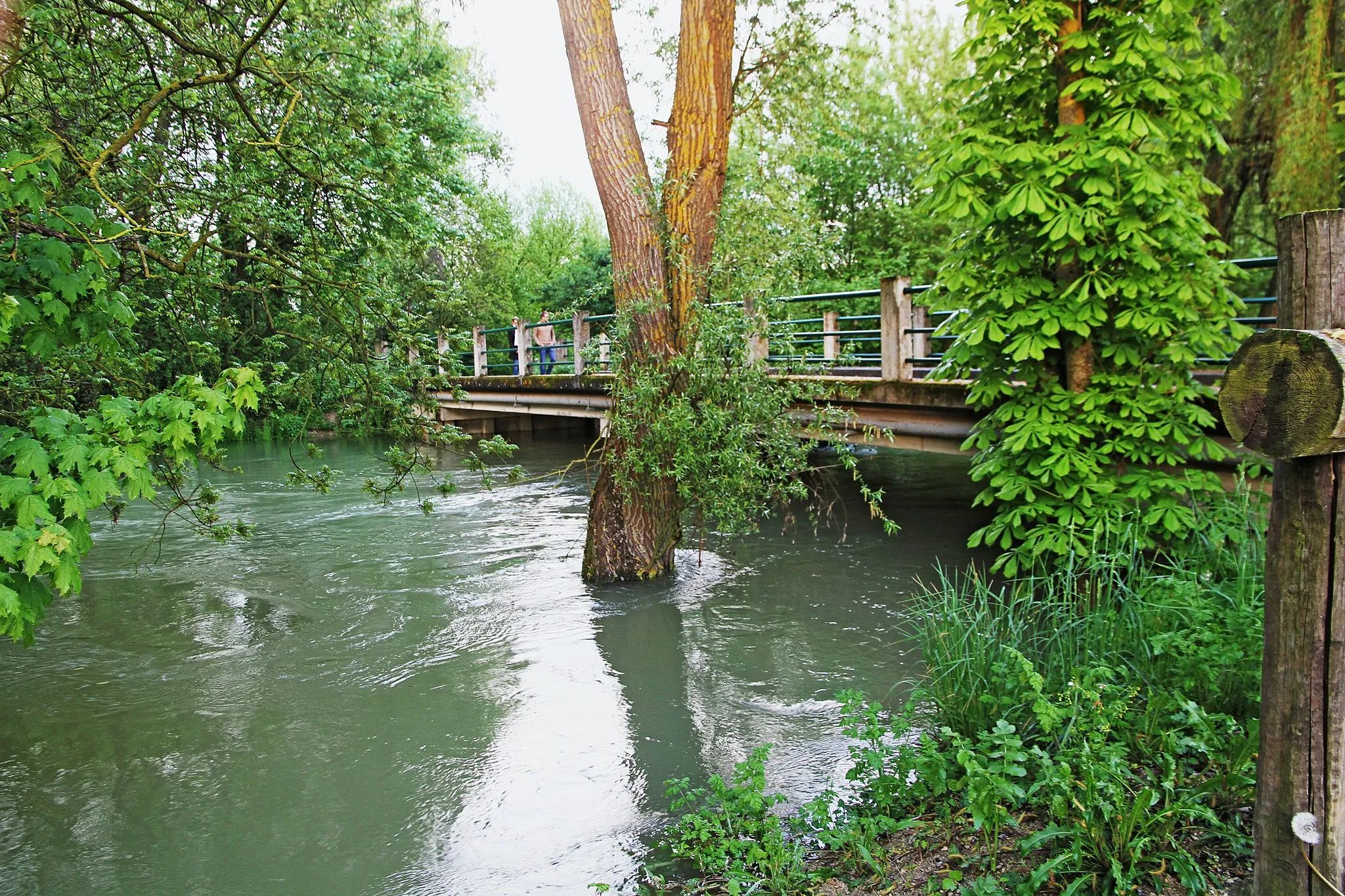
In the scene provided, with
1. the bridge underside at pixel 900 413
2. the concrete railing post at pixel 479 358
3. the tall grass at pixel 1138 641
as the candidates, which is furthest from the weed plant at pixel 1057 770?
the concrete railing post at pixel 479 358

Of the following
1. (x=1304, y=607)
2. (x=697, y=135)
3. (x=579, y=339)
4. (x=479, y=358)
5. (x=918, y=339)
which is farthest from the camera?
(x=479, y=358)

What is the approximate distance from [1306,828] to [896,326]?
704 centimetres

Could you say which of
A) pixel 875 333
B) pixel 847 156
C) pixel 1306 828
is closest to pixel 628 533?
pixel 875 333

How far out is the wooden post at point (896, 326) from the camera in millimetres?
8961

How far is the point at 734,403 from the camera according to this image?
7266 millimetres

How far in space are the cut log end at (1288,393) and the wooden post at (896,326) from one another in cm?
671

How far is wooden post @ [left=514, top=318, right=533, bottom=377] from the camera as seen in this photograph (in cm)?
1855

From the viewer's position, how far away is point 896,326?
899 centimetres

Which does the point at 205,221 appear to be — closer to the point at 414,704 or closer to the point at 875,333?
the point at 414,704

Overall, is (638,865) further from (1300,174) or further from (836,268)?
(836,268)

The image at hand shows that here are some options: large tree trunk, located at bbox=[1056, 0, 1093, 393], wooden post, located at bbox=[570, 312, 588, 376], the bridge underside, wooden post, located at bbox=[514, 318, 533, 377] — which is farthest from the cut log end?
wooden post, located at bbox=[514, 318, 533, 377]

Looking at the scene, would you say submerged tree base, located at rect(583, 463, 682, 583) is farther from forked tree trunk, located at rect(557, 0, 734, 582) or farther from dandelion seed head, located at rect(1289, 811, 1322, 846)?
dandelion seed head, located at rect(1289, 811, 1322, 846)

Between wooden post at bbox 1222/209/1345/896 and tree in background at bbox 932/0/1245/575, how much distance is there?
11.2 ft

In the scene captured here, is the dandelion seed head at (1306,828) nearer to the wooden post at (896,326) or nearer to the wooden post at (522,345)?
the wooden post at (896,326)
